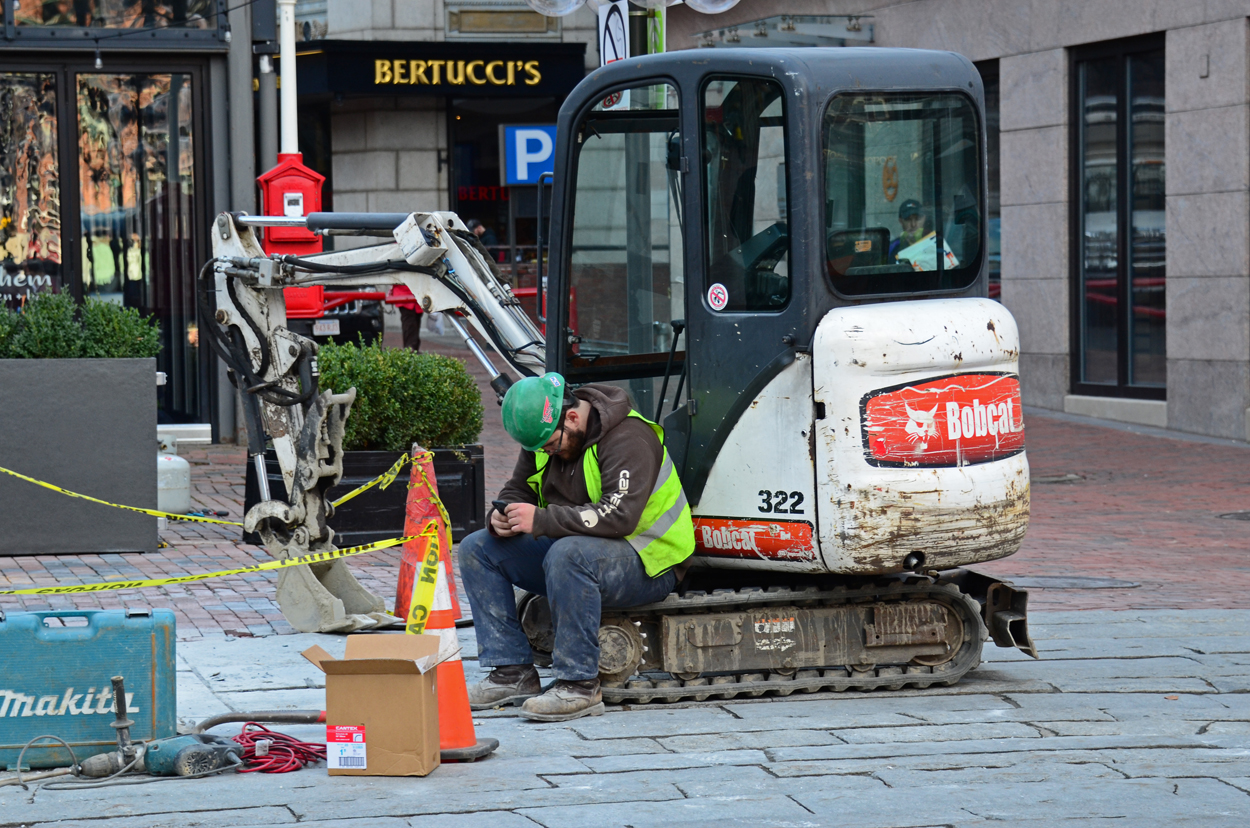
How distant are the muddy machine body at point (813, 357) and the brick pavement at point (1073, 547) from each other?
2.22 metres

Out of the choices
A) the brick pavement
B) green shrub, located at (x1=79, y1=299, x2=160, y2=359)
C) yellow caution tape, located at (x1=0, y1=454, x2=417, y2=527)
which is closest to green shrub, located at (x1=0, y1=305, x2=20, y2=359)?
green shrub, located at (x1=79, y1=299, x2=160, y2=359)

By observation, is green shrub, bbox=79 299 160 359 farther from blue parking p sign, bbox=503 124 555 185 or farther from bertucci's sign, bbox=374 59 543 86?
blue parking p sign, bbox=503 124 555 185

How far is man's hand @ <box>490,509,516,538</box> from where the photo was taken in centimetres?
654

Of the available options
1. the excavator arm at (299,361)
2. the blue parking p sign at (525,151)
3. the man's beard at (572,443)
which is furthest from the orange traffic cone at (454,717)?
the blue parking p sign at (525,151)

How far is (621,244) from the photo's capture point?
284 inches

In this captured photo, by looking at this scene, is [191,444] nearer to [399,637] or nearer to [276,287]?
[276,287]

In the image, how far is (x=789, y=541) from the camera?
6504 millimetres

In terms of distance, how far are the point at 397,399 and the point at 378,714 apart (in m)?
5.00

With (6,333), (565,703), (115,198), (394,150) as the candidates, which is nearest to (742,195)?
(565,703)

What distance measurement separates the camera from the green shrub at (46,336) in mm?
10461

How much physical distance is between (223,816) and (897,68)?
148 inches

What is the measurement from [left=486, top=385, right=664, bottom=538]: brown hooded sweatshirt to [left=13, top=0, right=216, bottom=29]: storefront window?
9587mm

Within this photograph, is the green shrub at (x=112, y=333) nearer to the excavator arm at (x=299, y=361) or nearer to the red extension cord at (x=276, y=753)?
the excavator arm at (x=299, y=361)

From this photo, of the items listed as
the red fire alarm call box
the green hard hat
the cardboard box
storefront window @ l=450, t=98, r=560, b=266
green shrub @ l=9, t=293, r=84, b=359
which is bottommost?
the cardboard box
